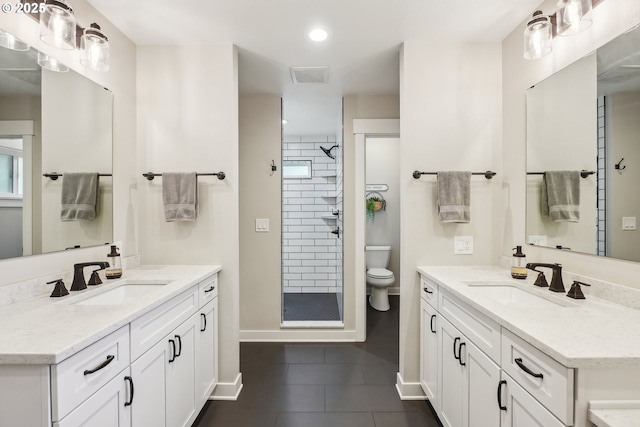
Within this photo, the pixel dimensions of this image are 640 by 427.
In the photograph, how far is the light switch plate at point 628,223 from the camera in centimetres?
123

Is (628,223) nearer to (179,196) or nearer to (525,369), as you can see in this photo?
(525,369)

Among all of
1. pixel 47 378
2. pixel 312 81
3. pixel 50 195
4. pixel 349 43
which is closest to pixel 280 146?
pixel 312 81

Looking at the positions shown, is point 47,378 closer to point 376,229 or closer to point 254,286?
point 254,286

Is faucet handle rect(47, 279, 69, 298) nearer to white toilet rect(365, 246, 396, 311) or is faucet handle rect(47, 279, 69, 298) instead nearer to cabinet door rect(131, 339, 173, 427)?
cabinet door rect(131, 339, 173, 427)

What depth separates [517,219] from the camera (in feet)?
6.50

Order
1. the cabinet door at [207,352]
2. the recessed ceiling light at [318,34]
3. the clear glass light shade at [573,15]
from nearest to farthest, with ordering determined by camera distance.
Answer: the clear glass light shade at [573,15], the cabinet door at [207,352], the recessed ceiling light at [318,34]

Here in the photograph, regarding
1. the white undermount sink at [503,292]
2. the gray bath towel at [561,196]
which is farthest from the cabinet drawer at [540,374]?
the gray bath towel at [561,196]

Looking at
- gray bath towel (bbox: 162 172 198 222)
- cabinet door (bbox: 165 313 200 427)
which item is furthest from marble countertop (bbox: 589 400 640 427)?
gray bath towel (bbox: 162 172 198 222)

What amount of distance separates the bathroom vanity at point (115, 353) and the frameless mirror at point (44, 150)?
32 cm

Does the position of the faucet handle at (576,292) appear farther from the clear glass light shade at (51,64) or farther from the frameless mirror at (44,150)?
the clear glass light shade at (51,64)

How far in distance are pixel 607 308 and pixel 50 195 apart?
2.69 metres

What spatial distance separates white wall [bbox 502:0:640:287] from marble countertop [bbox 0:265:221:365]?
83.6 inches

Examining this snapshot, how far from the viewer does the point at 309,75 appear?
261 cm

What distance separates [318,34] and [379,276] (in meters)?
2.83
